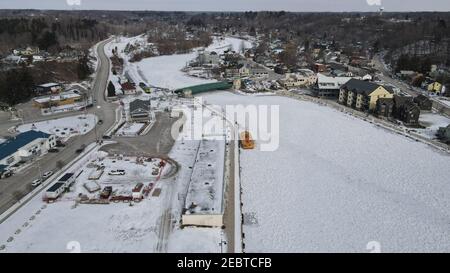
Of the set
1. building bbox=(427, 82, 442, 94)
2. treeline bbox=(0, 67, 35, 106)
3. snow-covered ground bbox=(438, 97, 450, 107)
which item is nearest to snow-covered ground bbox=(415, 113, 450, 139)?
snow-covered ground bbox=(438, 97, 450, 107)

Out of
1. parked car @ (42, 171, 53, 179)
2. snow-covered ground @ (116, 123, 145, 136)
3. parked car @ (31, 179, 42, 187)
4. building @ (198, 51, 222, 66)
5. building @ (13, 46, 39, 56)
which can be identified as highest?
building @ (13, 46, 39, 56)

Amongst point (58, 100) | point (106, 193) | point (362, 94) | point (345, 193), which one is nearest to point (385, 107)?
point (362, 94)

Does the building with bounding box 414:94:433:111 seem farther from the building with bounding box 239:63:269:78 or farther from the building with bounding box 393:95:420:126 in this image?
the building with bounding box 239:63:269:78

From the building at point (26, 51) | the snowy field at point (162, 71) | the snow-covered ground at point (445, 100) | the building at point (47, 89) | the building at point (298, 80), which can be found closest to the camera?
the snow-covered ground at point (445, 100)

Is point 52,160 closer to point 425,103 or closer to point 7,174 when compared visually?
point 7,174

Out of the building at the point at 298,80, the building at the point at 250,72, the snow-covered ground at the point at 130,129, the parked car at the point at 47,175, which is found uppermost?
the building at the point at 250,72

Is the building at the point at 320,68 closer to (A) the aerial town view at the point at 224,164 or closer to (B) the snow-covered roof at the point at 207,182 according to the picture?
(A) the aerial town view at the point at 224,164

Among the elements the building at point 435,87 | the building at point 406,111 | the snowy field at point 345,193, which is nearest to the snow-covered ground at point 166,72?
the snowy field at point 345,193
